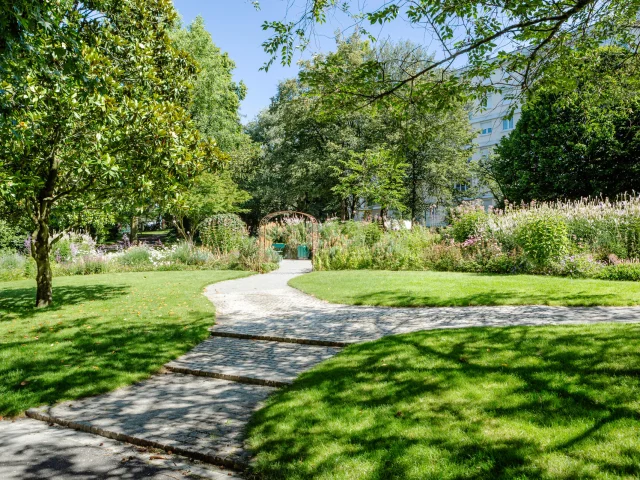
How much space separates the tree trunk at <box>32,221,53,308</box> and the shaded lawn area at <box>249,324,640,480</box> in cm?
738

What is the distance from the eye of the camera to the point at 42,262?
933 cm

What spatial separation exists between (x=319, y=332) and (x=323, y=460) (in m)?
3.92

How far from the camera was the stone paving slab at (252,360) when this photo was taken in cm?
538

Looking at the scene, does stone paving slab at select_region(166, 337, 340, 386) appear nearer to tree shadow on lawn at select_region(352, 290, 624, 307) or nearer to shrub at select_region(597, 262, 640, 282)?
tree shadow on lawn at select_region(352, 290, 624, 307)

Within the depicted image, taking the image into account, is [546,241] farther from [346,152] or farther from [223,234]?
[346,152]

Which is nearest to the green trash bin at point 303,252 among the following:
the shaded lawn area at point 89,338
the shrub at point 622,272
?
the shaded lawn area at point 89,338

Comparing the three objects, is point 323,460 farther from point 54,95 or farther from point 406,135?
point 54,95

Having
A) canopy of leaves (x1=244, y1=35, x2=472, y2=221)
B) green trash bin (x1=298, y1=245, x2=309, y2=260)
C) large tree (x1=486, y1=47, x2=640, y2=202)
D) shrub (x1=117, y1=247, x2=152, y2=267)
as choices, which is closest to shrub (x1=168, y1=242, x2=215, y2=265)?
shrub (x1=117, y1=247, x2=152, y2=267)

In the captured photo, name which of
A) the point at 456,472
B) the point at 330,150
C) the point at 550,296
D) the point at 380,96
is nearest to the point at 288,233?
the point at 330,150

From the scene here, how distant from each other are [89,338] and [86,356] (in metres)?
0.91

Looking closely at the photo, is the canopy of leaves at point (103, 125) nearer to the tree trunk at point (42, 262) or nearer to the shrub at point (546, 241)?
the tree trunk at point (42, 262)

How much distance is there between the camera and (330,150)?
3097 centimetres

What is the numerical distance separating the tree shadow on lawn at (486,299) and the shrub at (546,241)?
3774 mm

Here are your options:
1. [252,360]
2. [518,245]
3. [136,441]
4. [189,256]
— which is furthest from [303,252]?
[136,441]
